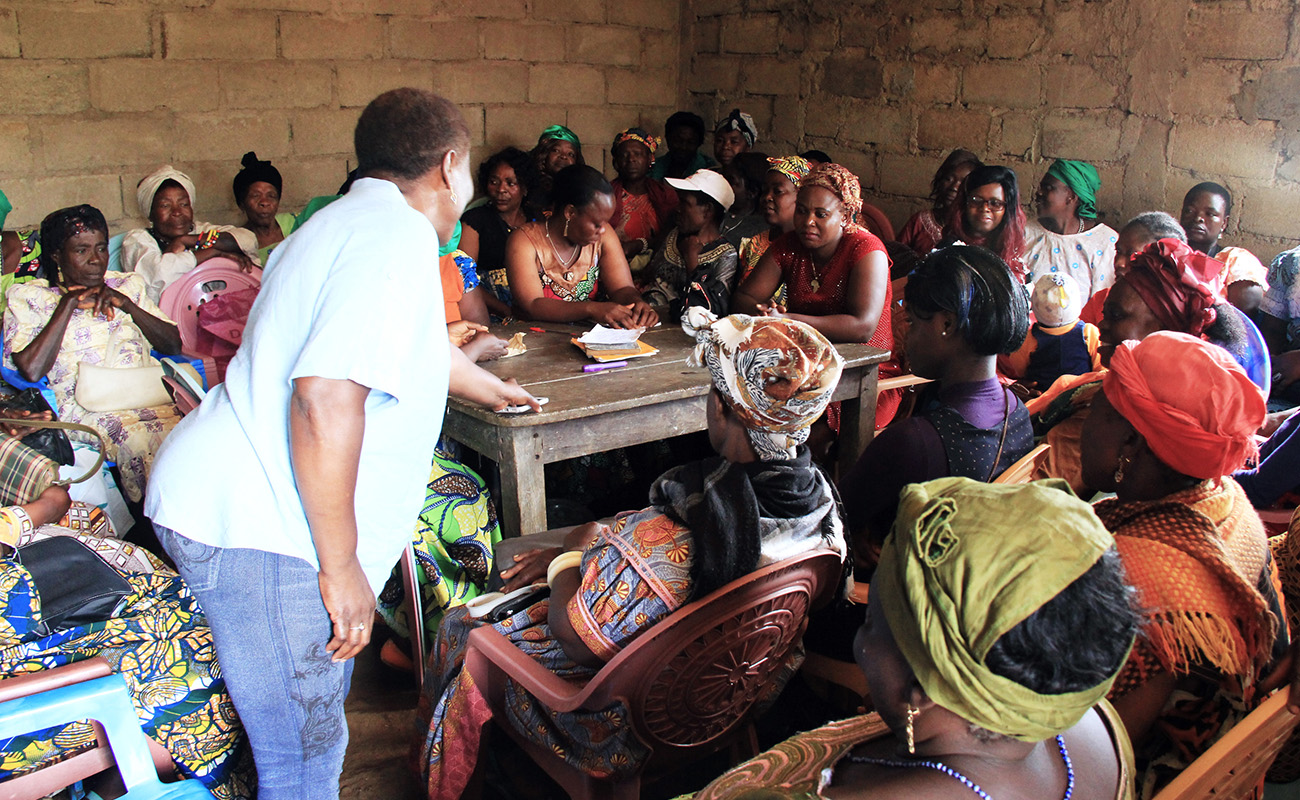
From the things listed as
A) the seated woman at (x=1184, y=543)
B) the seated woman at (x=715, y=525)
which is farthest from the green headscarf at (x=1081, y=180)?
the seated woman at (x=715, y=525)

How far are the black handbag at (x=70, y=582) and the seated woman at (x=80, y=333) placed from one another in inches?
Answer: 47.9

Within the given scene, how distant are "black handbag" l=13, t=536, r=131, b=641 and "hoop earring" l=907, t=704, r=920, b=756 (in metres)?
1.93

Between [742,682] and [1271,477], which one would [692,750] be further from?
[1271,477]

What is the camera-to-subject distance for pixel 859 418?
3.43 meters

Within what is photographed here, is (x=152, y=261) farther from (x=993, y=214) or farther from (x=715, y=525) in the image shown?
(x=993, y=214)

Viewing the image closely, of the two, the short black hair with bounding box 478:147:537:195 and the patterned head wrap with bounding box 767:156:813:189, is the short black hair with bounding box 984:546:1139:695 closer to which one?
the patterned head wrap with bounding box 767:156:813:189

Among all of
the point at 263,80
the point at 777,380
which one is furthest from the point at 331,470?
the point at 263,80

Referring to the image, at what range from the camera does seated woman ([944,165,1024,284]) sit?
4.54m

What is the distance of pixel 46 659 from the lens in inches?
77.0

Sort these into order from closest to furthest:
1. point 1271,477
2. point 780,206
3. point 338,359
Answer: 1. point 338,359
2. point 1271,477
3. point 780,206

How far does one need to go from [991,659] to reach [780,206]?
12.1ft

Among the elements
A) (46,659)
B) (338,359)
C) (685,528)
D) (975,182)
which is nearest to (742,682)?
(685,528)

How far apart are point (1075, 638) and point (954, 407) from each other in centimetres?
137

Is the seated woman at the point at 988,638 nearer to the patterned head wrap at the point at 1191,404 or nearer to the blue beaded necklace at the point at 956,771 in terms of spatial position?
the blue beaded necklace at the point at 956,771
